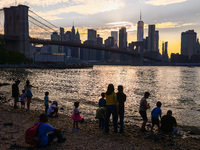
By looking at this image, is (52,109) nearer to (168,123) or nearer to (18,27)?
(168,123)

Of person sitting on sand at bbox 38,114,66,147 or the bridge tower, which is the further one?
the bridge tower

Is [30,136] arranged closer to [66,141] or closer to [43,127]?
[43,127]

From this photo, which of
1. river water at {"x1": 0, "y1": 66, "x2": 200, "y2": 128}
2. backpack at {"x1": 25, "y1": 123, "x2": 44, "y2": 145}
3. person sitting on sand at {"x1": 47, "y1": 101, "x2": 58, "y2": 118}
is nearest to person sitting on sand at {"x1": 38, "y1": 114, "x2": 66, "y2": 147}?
backpack at {"x1": 25, "y1": 123, "x2": 44, "y2": 145}

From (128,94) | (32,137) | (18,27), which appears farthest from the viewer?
(18,27)

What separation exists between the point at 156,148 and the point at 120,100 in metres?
2.30

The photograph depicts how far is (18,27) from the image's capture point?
295ft

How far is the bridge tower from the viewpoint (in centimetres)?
8662

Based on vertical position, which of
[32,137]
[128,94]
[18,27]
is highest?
[18,27]

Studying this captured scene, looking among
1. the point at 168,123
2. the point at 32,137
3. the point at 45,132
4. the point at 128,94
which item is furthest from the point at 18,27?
the point at 168,123

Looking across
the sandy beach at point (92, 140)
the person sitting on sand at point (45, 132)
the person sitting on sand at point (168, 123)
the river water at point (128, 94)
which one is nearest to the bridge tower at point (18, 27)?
the river water at point (128, 94)

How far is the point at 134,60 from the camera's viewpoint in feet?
584

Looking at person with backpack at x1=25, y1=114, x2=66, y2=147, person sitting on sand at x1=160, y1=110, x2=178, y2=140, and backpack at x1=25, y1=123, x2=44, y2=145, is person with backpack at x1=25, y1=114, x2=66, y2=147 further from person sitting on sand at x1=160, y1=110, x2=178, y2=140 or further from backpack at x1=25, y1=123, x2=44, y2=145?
person sitting on sand at x1=160, y1=110, x2=178, y2=140

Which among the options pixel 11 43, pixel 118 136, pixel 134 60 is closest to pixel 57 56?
pixel 11 43

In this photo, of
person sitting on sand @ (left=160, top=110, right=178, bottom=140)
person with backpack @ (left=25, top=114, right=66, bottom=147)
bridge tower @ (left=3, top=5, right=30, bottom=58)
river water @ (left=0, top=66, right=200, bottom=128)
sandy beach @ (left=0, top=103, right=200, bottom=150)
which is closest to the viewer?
person with backpack @ (left=25, top=114, right=66, bottom=147)
